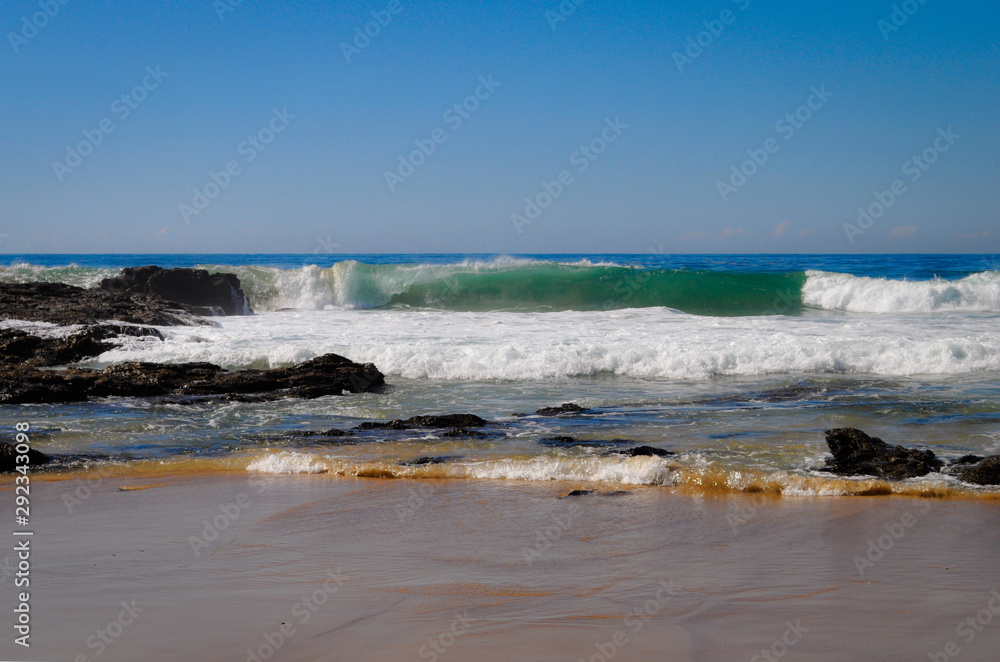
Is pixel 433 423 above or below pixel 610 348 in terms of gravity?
below

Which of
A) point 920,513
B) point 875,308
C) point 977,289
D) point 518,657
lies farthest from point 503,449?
point 977,289

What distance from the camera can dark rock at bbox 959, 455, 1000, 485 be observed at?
206 inches

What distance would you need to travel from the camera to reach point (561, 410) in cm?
848

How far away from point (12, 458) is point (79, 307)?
11.0 m

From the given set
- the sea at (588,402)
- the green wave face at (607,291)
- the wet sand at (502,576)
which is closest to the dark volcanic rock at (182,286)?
the sea at (588,402)

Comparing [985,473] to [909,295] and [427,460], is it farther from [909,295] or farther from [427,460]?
[909,295]

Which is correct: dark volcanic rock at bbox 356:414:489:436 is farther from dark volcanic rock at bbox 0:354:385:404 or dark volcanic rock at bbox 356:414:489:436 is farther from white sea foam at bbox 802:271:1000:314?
white sea foam at bbox 802:271:1000:314

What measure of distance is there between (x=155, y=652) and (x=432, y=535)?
71.9 inches

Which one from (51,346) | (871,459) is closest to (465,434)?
(871,459)

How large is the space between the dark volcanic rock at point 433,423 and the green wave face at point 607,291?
16.0 metres

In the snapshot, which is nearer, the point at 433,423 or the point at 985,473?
the point at 985,473

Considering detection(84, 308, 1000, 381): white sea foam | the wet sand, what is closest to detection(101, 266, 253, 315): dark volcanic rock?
detection(84, 308, 1000, 381): white sea foam

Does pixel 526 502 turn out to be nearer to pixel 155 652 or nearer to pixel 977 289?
pixel 155 652

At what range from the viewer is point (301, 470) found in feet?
19.9
